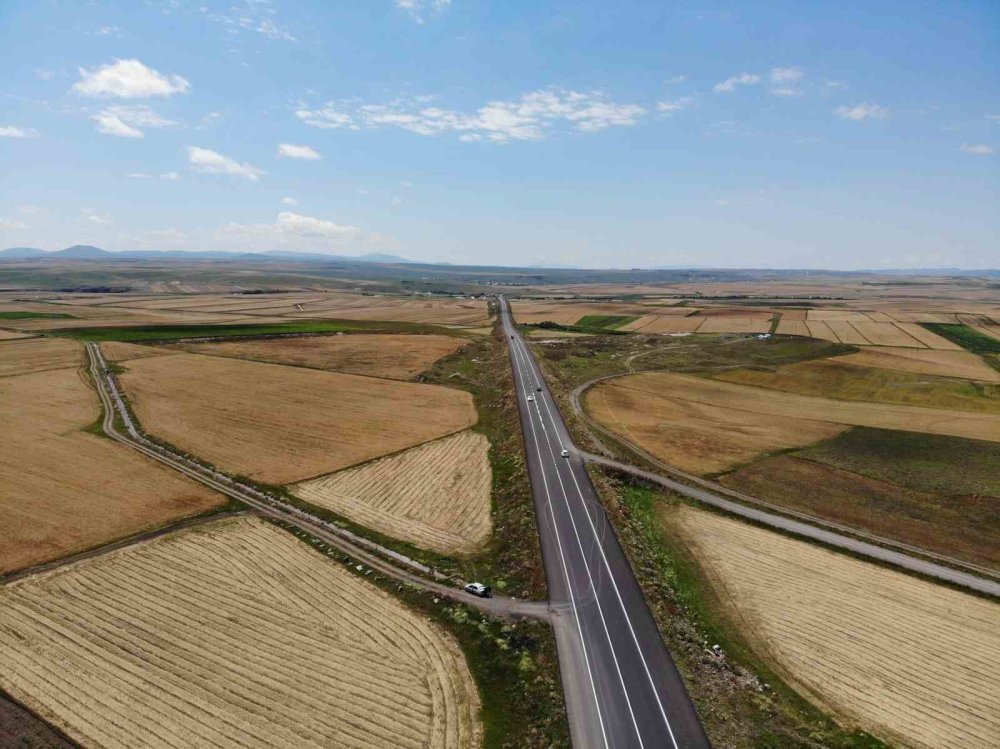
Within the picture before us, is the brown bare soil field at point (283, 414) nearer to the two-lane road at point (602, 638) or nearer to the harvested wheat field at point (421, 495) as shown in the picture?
the harvested wheat field at point (421, 495)

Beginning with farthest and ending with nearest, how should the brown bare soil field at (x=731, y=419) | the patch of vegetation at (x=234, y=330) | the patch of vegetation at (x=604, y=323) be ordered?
the patch of vegetation at (x=604, y=323) → the patch of vegetation at (x=234, y=330) → the brown bare soil field at (x=731, y=419)

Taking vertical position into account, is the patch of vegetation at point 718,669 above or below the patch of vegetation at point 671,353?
below

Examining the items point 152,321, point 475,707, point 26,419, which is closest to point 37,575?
point 475,707

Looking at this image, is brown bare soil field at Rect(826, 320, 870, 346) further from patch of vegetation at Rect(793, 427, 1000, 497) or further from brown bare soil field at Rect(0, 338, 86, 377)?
brown bare soil field at Rect(0, 338, 86, 377)

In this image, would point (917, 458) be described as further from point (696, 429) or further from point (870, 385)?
Answer: point (870, 385)

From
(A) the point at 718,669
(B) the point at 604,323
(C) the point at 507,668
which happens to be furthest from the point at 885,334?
(C) the point at 507,668

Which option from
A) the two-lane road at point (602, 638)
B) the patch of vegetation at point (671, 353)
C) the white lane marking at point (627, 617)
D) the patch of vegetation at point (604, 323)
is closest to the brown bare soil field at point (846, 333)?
the patch of vegetation at point (671, 353)

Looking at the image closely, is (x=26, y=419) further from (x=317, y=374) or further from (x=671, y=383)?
(x=671, y=383)

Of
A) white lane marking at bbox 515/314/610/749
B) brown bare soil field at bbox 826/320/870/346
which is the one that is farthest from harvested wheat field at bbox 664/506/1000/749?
brown bare soil field at bbox 826/320/870/346

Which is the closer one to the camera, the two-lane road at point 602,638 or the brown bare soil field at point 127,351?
the two-lane road at point 602,638
